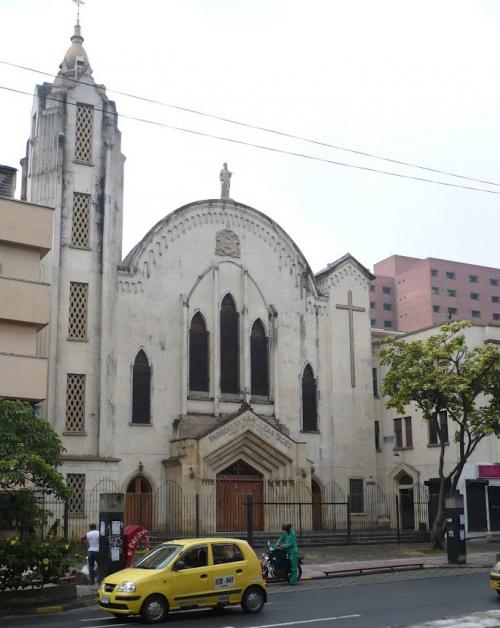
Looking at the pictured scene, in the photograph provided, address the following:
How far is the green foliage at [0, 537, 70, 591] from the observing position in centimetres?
1789

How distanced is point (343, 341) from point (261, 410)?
5.76 meters

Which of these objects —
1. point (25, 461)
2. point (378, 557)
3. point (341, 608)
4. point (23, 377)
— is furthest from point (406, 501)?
point (25, 461)

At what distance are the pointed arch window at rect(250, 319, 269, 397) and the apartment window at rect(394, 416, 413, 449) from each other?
7215 millimetres

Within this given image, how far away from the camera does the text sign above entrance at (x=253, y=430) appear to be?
1381 inches

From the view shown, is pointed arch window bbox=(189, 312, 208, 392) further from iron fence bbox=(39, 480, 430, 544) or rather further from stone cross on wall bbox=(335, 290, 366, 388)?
stone cross on wall bbox=(335, 290, 366, 388)

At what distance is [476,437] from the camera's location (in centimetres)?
3142

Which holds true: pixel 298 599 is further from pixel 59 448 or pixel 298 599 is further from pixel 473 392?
pixel 473 392

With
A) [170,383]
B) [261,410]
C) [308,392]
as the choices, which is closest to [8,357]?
[170,383]

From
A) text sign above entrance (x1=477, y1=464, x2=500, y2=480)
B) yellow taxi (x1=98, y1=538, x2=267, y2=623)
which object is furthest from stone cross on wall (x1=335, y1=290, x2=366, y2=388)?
yellow taxi (x1=98, y1=538, x2=267, y2=623)

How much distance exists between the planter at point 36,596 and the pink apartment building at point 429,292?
→ 276 ft

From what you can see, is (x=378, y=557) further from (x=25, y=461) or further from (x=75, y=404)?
(x=25, y=461)

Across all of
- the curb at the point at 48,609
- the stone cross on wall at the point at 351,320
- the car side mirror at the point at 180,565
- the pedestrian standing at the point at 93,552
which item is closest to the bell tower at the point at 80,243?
the pedestrian standing at the point at 93,552

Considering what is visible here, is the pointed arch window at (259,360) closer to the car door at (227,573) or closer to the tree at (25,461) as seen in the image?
the tree at (25,461)

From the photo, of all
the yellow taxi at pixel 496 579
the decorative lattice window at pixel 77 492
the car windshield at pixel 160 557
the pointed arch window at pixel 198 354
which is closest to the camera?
the car windshield at pixel 160 557
